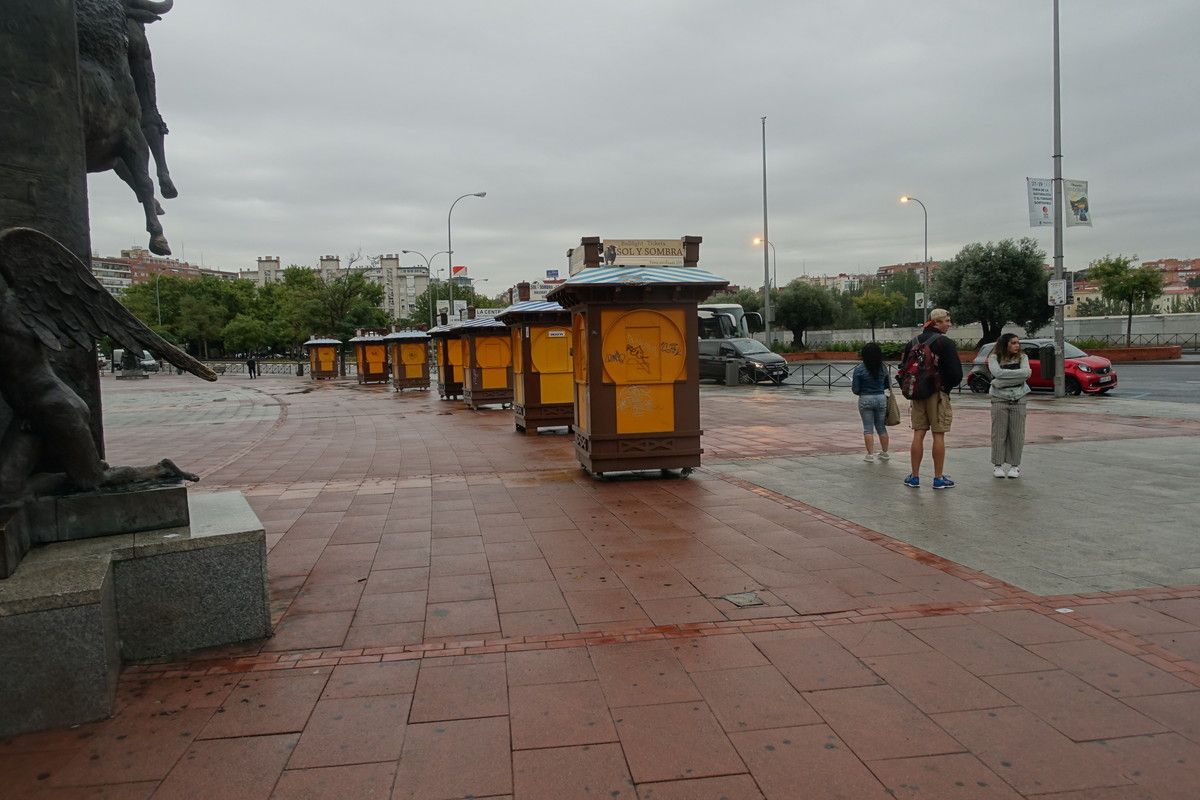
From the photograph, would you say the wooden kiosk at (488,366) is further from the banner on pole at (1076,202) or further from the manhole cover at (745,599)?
the manhole cover at (745,599)

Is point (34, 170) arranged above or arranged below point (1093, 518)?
above

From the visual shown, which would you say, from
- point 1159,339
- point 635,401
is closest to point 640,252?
point 635,401

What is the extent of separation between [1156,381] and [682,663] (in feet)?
86.4

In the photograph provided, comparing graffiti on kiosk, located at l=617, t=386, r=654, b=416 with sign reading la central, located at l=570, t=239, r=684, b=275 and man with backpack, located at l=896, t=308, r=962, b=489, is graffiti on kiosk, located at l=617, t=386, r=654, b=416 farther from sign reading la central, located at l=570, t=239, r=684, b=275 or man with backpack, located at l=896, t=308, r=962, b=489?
man with backpack, located at l=896, t=308, r=962, b=489

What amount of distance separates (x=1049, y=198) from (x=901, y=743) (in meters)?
19.9

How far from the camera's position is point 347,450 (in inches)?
518

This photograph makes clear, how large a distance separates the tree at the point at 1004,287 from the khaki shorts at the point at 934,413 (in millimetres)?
38110

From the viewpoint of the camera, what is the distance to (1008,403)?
8.82 meters

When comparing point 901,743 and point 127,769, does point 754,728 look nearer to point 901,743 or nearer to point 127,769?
point 901,743

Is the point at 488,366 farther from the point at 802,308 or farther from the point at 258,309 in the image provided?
the point at 258,309

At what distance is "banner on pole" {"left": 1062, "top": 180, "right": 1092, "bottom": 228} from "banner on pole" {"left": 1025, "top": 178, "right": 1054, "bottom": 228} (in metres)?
0.48

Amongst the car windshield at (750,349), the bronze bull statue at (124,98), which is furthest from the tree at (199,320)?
the bronze bull statue at (124,98)

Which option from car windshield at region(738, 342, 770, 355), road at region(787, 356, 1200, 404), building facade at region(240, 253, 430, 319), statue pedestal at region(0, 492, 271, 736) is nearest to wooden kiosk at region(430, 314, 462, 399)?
car windshield at region(738, 342, 770, 355)

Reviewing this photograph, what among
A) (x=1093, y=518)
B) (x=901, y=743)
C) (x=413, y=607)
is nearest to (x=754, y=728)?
(x=901, y=743)
